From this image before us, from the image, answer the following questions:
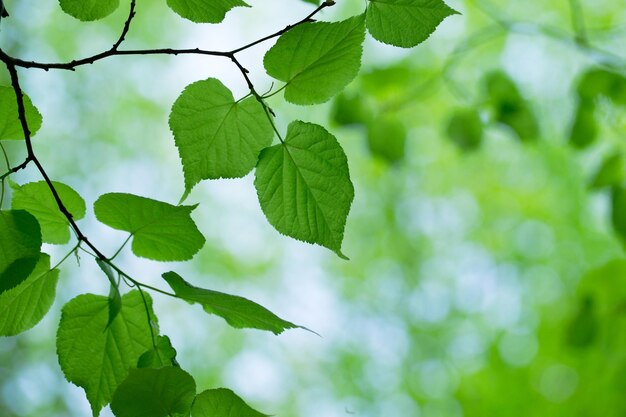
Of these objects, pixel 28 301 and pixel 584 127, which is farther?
Answer: pixel 584 127

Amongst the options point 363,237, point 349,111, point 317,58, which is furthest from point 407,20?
point 363,237

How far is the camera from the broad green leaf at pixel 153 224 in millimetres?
333

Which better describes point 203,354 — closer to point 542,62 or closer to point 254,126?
point 542,62

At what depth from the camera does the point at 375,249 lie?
187 inches

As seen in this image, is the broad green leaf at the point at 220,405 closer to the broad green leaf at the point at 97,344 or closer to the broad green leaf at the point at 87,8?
the broad green leaf at the point at 97,344

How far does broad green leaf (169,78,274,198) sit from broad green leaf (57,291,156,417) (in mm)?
76

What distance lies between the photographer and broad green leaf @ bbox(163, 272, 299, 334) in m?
0.28

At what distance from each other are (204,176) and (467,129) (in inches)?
28.1

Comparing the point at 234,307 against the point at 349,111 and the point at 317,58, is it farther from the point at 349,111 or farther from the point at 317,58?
the point at 349,111

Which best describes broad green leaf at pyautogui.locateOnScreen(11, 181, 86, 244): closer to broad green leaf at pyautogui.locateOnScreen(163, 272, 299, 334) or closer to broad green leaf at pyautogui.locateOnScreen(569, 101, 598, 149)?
broad green leaf at pyautogui.locateOnScreen(163, 272, 299, 334)

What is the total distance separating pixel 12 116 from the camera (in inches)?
13.6

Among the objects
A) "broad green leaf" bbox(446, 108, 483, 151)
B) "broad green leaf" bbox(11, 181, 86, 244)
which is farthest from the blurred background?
"broad green leaf" bbox(11, 181, 86, 244)

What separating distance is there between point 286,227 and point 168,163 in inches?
171

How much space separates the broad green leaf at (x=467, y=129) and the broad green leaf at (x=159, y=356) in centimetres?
74
